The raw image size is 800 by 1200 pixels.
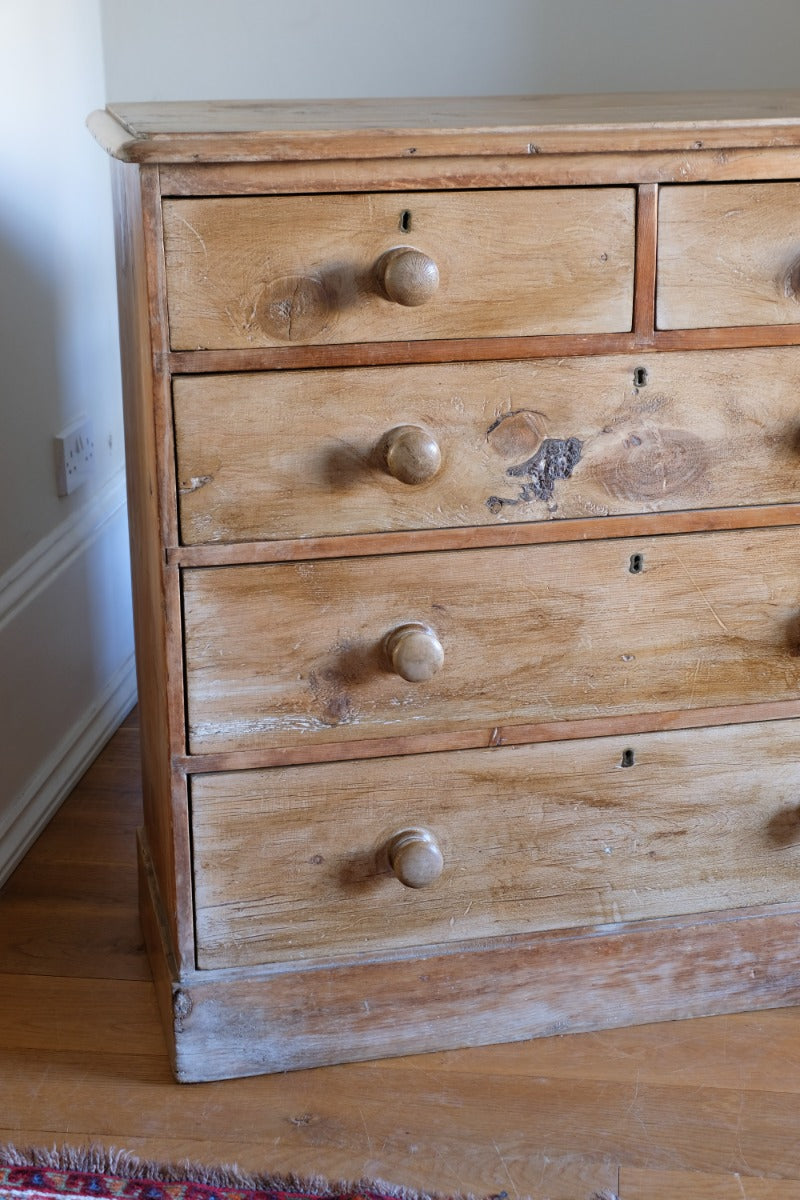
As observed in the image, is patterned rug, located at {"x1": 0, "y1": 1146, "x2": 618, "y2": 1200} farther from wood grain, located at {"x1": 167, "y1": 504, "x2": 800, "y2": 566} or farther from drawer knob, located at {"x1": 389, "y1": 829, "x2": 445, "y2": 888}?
wood grain, located at {"x1": 167, "y1": 504, "x2": 800, "y2": 566}

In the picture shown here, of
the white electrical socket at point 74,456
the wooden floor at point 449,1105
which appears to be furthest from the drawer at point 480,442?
the white electrical socket at point 74,456

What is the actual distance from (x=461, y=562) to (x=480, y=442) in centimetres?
11

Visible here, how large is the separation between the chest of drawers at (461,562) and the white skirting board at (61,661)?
14.1 inches

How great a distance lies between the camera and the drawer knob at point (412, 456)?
108cm

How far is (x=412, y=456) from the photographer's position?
1.08m

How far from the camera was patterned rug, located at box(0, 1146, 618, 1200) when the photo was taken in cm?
113

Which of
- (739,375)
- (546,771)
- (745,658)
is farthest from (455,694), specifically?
(739,375)

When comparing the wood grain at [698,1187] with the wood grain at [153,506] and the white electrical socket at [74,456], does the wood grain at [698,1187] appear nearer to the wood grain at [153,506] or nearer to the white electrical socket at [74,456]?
the wood grain at [153,506]

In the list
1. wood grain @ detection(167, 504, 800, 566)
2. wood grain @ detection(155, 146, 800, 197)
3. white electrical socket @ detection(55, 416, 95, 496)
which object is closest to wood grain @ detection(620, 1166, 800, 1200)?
wood grain @ detection(167, 504, 800, 566)

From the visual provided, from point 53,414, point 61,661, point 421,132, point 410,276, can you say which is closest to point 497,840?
point 410,276

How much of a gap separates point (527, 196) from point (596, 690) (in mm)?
470

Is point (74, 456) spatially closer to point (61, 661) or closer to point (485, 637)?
point (61, 661)

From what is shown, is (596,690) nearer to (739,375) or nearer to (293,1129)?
(739,375)

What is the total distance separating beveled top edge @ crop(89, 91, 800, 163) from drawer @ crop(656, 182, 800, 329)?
45 mm
